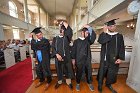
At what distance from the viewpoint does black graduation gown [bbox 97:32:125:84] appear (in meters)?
2.30

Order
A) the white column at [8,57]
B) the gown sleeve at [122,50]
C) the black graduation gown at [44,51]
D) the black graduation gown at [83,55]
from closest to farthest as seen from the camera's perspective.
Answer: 1. the gown sleeve at [122,50]
2. the black graduation gown at [83,55]
3. the black graduation gown at [44,51]
4. the white column at [8,57]

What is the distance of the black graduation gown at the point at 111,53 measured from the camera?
7.55 feet

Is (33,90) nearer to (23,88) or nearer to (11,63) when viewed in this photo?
(23,88)

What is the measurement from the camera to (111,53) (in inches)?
92.1

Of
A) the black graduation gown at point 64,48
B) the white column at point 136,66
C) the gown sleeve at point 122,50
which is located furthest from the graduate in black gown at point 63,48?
the white column at point 136,66

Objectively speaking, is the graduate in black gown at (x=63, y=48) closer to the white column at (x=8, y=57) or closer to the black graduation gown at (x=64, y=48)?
the black graduation gown at (x=64, y=48)

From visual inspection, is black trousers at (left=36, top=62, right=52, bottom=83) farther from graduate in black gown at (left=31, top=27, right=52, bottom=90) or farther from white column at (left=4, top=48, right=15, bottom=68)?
white column at (left=4, top=48, right=15, bottom=68)

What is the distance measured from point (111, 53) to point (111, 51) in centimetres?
5

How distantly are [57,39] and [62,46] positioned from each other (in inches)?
9.0

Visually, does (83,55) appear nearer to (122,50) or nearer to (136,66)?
(122,50)


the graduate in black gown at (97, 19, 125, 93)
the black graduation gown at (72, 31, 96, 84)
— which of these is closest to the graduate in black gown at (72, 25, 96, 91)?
the black graduation gown at (72, 31, 96, 84)

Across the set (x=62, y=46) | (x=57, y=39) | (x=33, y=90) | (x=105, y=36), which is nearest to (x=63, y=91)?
(x=33, y=90)

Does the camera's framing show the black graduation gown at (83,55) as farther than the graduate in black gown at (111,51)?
Yes

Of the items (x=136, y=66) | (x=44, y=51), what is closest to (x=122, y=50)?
(x=136, y=66)
